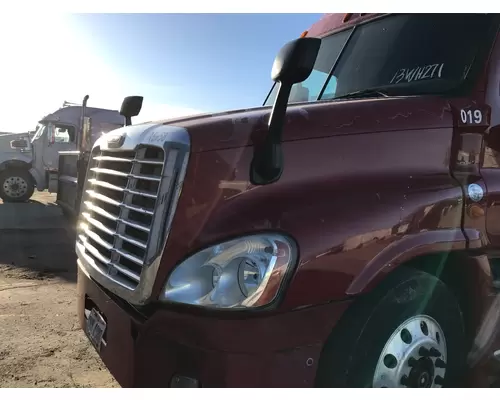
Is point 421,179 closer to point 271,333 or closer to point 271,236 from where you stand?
point 271,236

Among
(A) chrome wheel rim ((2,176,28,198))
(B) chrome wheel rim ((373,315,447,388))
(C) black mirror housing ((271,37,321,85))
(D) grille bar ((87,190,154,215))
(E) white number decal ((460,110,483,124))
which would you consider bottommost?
(A) chrome wheel rim ((2,176,28,198))

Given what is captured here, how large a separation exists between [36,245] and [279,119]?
7.17 meters

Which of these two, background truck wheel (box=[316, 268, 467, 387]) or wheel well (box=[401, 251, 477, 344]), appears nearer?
background truck wheel (box=[316, 268, 467, 387])

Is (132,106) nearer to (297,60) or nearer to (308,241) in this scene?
(297,60)

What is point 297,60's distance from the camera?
85.8 inches

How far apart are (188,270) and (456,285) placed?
1517 millimetres

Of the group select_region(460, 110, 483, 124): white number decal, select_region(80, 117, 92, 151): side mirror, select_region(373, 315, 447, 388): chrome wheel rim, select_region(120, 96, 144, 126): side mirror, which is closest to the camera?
select_region(373, 315, 447, 388): chrome wheel rim

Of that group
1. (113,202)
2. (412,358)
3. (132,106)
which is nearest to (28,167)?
(132,106)

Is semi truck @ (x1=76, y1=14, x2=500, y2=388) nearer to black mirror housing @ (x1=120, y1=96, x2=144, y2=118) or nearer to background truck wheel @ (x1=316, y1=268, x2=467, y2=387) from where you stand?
background truck wheel @ (x1=316, y1=268, x2=467, y2=387)

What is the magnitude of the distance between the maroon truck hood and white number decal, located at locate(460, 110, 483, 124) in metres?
0.10

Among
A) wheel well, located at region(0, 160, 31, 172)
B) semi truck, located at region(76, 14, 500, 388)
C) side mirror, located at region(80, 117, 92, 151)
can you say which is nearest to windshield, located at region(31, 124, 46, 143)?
wheel well, located at region(0, 160, 31, 172)

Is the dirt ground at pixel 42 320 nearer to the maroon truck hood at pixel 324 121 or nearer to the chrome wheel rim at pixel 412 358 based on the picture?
the chrome wheel rim at pixel 412 358

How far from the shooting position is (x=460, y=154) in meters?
2.68

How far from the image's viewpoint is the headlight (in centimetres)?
203
